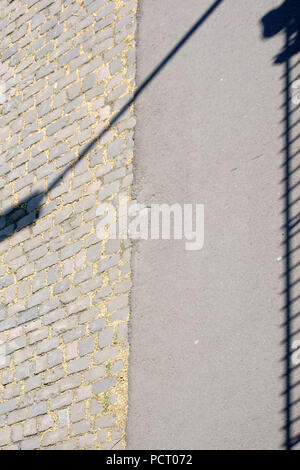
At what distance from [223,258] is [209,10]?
3781mm

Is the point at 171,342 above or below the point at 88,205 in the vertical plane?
below

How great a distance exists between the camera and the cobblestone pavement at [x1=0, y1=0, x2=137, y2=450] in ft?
22.1

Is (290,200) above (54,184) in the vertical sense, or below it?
below

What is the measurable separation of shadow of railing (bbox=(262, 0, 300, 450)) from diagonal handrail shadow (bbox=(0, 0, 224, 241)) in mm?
1058

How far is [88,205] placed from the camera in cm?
779

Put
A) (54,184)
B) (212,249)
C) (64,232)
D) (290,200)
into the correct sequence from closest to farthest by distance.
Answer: (290,200) < (212,249) < (64,232) < (54,184)

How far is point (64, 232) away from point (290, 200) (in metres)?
2.87

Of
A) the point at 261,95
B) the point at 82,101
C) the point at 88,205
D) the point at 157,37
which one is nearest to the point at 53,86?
the point at 82,101

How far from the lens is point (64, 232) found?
25.6ft

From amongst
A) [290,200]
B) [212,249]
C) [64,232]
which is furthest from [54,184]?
[290,200]

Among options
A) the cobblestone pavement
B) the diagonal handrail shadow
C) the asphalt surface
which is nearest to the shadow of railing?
the asphalt surface

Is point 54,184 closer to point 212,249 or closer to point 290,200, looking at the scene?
point 212,249

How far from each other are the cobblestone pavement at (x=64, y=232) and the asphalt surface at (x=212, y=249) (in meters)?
0.30
